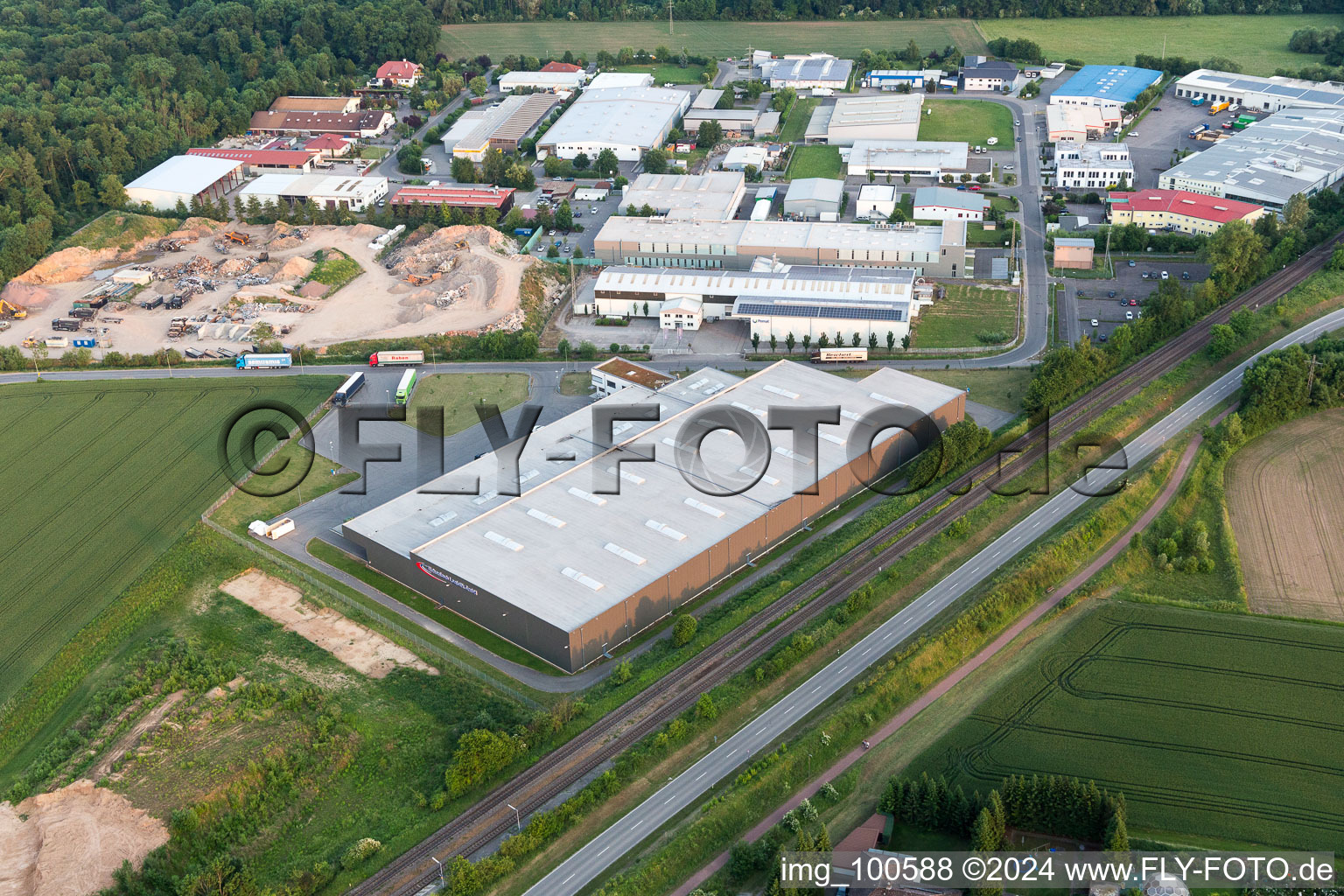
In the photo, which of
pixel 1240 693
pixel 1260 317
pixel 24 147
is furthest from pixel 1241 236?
pixel 24 147

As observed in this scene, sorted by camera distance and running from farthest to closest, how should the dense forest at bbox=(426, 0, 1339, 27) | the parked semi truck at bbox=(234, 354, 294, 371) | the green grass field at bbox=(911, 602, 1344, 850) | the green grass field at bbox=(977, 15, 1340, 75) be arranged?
the dense forest at bbox=(426, 0, 1339, 27)
the green grass field at bbox=(977, 15, 1340, 75)
the parked semi truck at bbox=(234, 354, 294, 371)
the green grass field at bbox=(911, 602, 1344, 850)

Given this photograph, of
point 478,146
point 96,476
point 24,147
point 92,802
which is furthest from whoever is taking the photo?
point 478,146

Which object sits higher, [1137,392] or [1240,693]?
[1137,392]

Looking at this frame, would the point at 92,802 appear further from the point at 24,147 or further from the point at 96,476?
the point at 24,147

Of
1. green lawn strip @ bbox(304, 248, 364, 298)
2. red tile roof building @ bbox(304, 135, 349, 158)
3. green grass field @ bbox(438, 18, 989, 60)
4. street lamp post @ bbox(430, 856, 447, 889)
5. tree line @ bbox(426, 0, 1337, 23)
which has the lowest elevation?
street lamp post @ bbox(430, 856, 447, 889)

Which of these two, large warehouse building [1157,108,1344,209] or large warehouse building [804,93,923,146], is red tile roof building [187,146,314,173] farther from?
large warehouse building [1157,108,1344,209]

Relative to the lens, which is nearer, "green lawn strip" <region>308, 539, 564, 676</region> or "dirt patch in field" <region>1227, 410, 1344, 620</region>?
"green lawn strip" <region>308, 539, 564, 676</region>

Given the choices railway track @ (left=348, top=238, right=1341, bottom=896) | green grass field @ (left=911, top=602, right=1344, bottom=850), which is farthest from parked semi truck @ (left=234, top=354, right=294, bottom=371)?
green grass field @ (left=911, top=602, right=1344, bottom=850)

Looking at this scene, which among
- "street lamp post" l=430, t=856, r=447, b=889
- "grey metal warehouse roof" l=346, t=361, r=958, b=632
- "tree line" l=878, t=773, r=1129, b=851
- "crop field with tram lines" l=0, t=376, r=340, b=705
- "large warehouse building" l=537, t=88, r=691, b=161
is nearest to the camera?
"street lamp post" l=430, t=856, r=447, b=889
